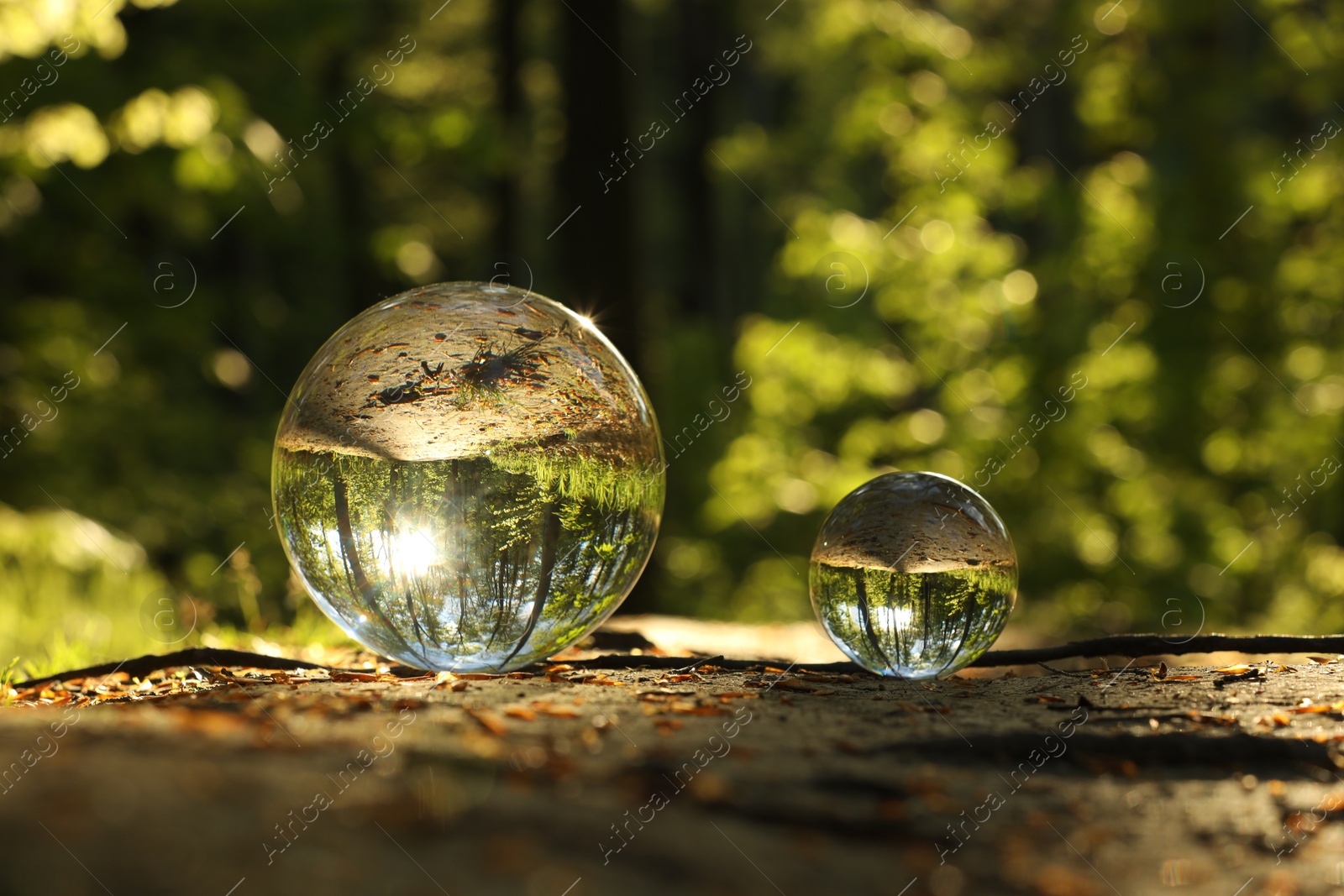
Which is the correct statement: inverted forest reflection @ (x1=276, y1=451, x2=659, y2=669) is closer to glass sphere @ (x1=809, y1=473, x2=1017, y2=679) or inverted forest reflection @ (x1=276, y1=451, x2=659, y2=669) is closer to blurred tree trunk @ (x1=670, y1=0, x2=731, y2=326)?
glass sphere @ (x1=809, y1=473, x2=1017, y2=679)

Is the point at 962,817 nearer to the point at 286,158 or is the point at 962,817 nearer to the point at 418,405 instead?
the point at 418,405

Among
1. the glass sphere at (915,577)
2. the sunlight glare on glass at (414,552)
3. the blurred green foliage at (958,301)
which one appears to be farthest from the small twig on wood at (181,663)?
the blurred green foliage at (958,301)

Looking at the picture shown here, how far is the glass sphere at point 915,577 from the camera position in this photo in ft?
13.0

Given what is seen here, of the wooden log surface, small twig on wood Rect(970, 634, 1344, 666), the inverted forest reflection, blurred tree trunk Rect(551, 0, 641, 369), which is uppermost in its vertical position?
blurred tree trunk Rect(551, 0, 641, 369)

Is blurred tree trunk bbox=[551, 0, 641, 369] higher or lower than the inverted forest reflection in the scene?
higher

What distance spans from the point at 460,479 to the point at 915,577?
182 cm

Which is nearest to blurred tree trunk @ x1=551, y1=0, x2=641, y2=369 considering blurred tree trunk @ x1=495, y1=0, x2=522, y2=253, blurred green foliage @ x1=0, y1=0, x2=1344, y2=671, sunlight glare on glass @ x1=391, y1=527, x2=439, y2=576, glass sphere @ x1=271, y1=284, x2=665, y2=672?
blurred green foliage @ x1=0, y1=0, x2=1344, y2=671

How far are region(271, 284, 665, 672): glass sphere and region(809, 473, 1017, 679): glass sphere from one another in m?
0.91

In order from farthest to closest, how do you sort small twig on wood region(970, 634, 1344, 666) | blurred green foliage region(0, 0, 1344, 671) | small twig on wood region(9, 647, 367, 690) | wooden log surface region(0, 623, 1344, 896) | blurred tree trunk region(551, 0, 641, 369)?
blurred green foliage region(0, 0, 1344, 671) < blurred tree trunk region(551, 0, 641, 369) < small twig on wood region(970, 634, 1344, 666) < small twig on wood region(9, 647, 367, 690) < wooden log surface region(0, 623, 1344, 896)

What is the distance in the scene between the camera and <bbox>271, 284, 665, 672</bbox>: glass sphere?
356 centimetres

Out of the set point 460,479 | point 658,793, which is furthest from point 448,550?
point 658,793

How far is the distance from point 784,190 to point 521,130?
372 inches

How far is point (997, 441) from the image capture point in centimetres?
1004

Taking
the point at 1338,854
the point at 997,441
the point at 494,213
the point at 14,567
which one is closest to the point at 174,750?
the point at 1338,854
